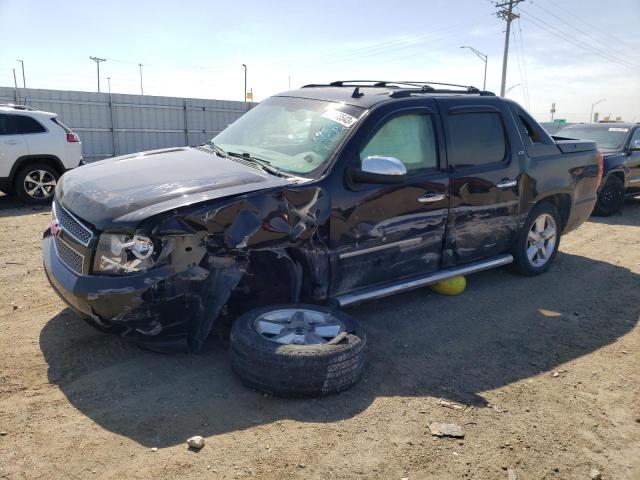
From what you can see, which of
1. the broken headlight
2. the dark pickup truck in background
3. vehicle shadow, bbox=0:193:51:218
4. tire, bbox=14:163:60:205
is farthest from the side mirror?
tire, bbox=14:163:60:205

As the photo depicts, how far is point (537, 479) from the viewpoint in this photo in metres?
2.53

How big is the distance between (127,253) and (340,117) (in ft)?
6.52

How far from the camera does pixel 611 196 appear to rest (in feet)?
32.0

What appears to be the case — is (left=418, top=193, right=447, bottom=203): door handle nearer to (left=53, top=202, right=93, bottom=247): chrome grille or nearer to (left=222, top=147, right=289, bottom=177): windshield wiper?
(left=222, top=147, right=289, bottom=177): windshield wiper

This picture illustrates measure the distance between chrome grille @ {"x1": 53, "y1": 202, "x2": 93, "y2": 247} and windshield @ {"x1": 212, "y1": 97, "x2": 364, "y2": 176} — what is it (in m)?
1.38

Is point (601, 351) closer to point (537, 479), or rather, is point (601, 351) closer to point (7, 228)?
point (537, 479)

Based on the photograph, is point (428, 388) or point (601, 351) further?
point (601, 351)

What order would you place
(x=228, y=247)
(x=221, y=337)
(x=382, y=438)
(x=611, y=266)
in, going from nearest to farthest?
(x=382, y=438) < (x=228, y=247) < (x=221, y=337) < (x=611, y=266)

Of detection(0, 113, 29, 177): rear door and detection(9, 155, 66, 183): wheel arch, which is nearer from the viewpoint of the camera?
detection(0, 113, 29, 177): rear door

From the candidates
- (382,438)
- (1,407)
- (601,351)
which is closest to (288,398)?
(382,438)

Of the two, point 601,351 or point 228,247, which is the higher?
point 228,247

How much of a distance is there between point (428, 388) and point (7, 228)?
6.65m

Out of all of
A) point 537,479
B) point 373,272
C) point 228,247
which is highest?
point 228,247

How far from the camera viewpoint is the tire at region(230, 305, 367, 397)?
2.97 metres
